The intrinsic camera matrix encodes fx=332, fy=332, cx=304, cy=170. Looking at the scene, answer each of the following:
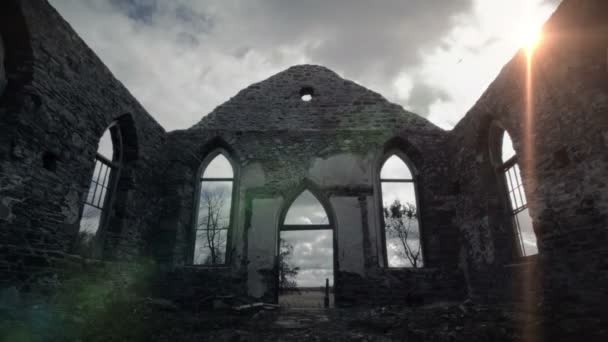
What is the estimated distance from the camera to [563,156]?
4.91m

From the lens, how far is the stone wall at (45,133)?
456 cm

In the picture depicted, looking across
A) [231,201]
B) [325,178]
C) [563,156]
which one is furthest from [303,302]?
[563,156]

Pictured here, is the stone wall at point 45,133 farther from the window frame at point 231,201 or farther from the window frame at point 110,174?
the window frame at point 231,201

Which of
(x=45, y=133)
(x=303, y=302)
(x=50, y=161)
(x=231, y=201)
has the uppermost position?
(x=45, y=133)

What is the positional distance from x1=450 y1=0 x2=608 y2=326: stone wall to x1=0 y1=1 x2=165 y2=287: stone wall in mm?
7326

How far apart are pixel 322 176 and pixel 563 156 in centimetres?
467

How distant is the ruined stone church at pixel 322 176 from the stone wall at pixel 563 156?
0.02m

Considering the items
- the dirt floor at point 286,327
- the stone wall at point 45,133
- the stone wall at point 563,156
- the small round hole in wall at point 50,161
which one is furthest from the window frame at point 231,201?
the stone wall at point 563,156

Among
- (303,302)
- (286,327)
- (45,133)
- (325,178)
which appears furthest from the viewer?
(303,302)

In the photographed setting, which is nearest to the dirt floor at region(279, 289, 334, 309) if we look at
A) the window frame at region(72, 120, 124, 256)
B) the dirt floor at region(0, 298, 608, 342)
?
the dirt floor at region(0, 298, 608, 342)

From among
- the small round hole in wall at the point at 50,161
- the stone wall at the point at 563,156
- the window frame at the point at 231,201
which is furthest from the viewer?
the window frame at the point at 231,201

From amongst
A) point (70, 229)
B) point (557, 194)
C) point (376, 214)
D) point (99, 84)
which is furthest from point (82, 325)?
point (557, 194)

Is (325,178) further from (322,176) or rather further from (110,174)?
(110,174)

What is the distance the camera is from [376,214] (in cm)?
778
